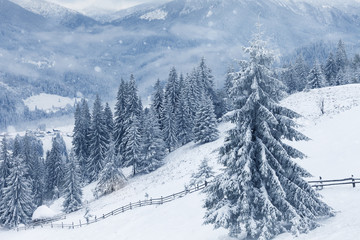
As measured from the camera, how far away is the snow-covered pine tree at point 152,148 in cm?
5394

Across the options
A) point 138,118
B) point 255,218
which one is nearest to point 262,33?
point 255,218

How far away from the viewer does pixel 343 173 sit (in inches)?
952

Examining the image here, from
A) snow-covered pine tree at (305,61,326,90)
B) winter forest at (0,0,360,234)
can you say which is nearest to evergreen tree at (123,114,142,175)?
winter forest at (0,0,360,234)

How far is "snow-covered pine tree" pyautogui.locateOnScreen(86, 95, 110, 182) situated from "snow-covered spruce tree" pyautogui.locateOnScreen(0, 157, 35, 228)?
16.3 m

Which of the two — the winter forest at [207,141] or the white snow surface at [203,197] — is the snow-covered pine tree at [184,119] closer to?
the winter forest at [207,141]

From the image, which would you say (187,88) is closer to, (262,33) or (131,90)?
(131,90)

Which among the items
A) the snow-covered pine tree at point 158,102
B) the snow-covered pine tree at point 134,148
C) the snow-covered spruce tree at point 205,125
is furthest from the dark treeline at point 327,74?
the snow-covered pine tree at point 134,148

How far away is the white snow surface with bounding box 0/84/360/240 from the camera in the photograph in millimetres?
16661

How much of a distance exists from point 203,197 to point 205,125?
97.5 ft

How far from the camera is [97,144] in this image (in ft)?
213

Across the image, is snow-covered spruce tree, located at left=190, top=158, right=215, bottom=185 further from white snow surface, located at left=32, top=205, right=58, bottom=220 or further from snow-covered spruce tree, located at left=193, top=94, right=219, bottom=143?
white snow surface, located at left=32, top=205, right=58, bottom=220

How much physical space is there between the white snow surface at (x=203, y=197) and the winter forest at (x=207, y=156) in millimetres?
547

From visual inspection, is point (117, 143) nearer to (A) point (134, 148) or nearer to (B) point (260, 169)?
(A) point (134, 148)

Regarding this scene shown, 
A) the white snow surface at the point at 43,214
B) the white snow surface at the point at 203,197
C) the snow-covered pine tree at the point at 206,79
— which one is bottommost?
the white snow surface at the point at 43,214
